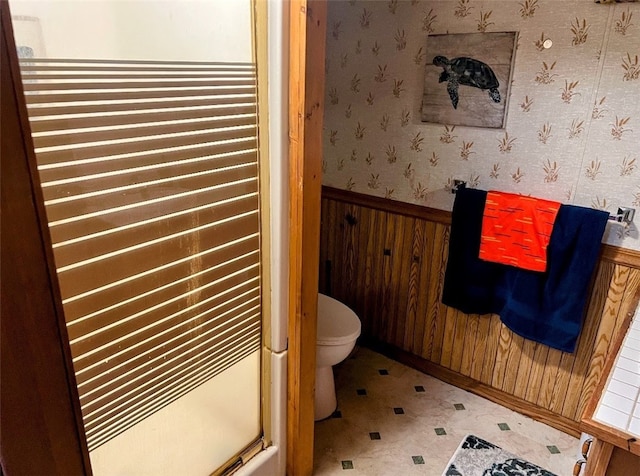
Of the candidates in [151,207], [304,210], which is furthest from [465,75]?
[151,207]

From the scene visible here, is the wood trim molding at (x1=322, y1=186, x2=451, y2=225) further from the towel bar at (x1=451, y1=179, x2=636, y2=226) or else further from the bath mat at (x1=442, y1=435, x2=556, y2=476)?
the bath mat at (x1=442, y1=435, x2=556, y2=476)

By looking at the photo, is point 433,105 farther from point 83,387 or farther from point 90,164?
point 83,387

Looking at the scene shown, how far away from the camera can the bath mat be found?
1.95m

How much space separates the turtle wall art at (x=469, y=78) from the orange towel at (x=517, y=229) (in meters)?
0.35

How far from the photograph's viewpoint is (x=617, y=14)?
1.72 metres

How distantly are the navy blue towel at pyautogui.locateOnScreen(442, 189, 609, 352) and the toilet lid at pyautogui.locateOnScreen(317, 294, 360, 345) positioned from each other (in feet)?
1.66

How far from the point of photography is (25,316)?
0.76m

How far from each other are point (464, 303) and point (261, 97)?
143cm

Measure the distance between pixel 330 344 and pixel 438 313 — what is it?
0.70 meters

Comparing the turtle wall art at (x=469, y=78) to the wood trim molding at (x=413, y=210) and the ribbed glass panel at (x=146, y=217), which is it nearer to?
the wood trim molding at (x=413, y=210)

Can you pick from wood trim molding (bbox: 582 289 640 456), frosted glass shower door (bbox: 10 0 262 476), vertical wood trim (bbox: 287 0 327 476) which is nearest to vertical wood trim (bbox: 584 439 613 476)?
wood trim molding (bbox: 582 289 640 456)

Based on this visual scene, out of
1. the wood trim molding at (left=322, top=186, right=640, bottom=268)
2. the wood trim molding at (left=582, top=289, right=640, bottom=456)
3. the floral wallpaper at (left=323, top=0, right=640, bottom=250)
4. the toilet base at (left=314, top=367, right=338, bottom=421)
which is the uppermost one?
the floral wallpaper at (left=323, top=0, right=640, bottom=250)

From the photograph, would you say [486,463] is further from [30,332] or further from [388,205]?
[30,332]

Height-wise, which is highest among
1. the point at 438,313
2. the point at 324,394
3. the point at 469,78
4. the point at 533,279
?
the point at 469,78
